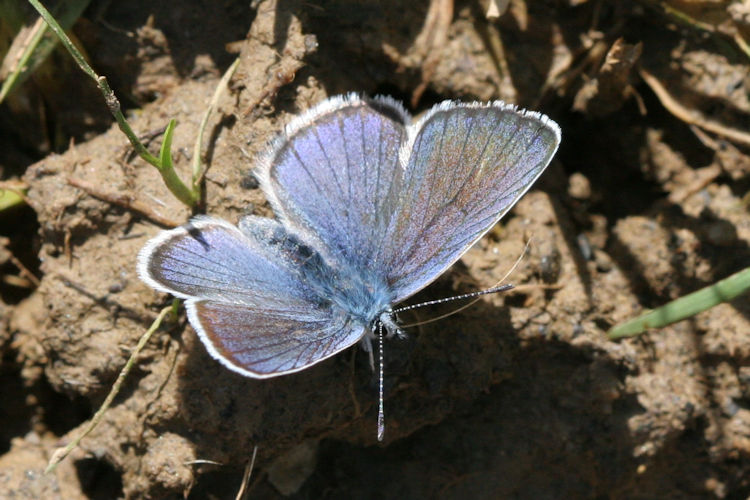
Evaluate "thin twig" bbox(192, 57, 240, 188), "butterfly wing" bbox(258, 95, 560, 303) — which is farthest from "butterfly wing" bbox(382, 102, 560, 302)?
"thin twig" bbox(192, 57, 240, 188)

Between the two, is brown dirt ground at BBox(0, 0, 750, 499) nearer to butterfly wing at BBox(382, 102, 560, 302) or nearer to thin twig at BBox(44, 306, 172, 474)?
thin twig at BBox(44, 306, 172, 474)

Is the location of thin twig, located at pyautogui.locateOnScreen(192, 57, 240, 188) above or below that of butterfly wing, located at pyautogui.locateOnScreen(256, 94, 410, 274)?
above

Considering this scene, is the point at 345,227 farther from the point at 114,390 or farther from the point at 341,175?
the point at 114,390

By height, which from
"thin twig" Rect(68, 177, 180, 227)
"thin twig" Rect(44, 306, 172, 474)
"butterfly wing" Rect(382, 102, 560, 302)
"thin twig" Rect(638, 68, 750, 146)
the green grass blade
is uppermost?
"thin twig" Rect(638, 68, 750, 146)

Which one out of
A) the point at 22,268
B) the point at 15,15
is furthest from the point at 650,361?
the point at 15,15

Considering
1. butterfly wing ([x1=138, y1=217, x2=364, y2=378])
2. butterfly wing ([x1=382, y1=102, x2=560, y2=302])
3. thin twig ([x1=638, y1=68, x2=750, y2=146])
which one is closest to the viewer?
butterfly wing ([x1=138, y1=217, x2=364, y2=378])

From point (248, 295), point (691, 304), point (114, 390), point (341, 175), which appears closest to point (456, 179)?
point (341, 175)

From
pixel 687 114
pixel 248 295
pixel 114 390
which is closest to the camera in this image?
pixel 248 295
